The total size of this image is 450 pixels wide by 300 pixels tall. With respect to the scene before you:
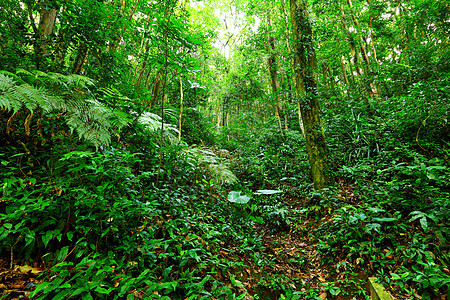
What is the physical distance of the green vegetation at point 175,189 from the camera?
1794 millimetres

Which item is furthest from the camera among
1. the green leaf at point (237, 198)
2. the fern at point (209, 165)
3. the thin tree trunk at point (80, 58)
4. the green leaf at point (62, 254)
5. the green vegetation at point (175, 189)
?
the fern at point (209, 165)

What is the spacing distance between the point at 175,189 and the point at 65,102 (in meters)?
1.88

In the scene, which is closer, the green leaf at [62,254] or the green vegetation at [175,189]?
the green leaf at [62,254]

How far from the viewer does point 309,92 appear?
4730 millimetres

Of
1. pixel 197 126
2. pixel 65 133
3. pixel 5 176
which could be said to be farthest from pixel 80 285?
pixel 197 126

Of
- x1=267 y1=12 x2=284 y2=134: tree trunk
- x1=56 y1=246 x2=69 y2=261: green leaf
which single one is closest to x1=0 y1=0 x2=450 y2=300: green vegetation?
x1=56 y1=246 x2=69 y2=261: green leaf

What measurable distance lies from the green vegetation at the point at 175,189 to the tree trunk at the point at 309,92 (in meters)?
0.03

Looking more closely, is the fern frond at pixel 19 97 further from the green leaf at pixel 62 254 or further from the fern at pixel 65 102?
the green leaf at pixel 62 254

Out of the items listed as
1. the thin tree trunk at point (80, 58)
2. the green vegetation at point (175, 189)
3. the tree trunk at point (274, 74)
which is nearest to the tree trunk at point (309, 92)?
the green vegetation at point (175, 189)

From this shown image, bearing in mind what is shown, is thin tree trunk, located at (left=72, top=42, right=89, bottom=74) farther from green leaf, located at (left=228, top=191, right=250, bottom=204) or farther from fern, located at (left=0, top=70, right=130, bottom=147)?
green leaf, located at (left=228, top=191, right=250, bottom=204)

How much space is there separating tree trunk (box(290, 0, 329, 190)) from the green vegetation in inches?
1.3

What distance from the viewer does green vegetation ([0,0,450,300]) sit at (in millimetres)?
1794

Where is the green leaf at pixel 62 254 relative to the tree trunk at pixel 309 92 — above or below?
below

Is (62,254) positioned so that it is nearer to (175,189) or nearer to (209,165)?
(175,189)
